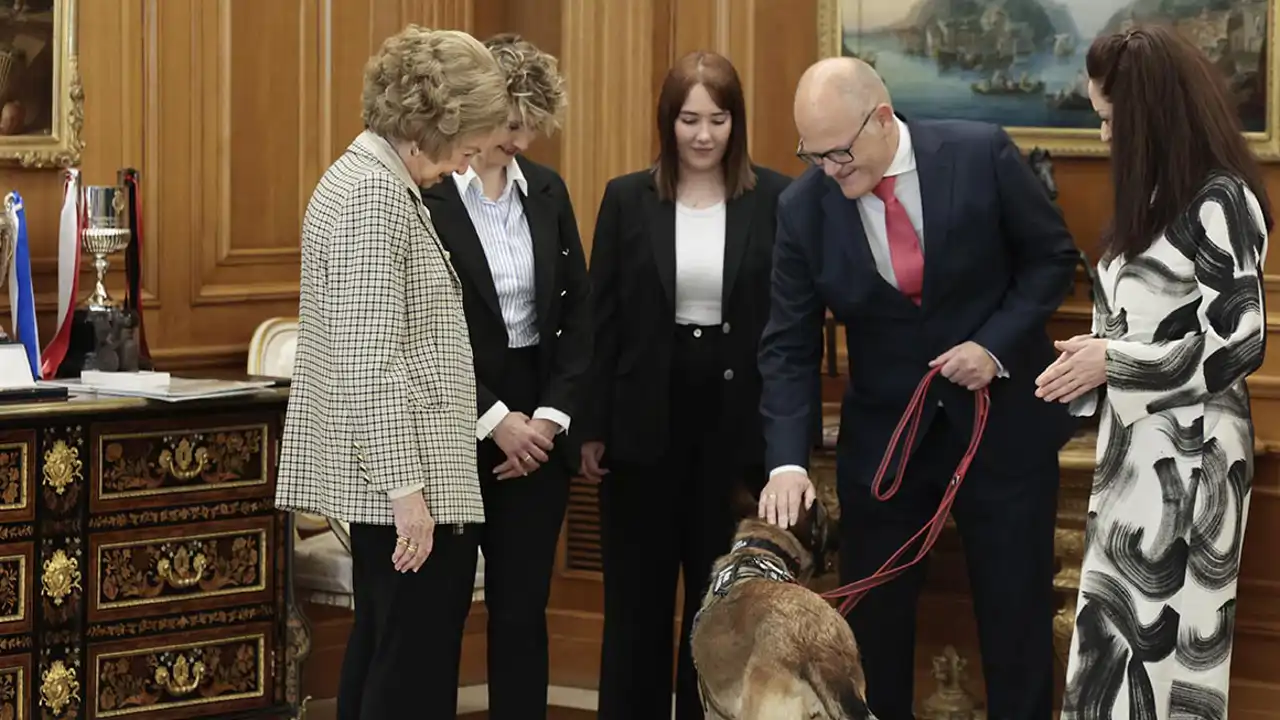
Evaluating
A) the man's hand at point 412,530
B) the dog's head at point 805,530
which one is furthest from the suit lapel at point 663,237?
the man's hand at point 412,530

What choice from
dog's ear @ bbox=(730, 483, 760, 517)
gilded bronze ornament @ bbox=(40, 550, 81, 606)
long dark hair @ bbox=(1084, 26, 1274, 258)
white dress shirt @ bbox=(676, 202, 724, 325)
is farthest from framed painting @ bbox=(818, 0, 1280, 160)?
gilded bronze ornament @ bbox=(40, 550, 81, 606)

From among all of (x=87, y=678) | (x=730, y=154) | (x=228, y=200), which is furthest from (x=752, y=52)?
(x=87, y=678)

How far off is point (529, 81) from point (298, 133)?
148cm

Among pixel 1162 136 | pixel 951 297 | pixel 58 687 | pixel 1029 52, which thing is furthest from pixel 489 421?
pixel 1029 52

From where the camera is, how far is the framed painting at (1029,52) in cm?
488

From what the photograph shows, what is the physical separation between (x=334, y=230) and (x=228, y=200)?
1.98m

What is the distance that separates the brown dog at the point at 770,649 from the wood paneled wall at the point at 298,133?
2130mm

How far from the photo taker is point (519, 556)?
381 centimetres

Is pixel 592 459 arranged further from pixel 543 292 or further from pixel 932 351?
pixel 932 351

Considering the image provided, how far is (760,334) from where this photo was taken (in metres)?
4.23

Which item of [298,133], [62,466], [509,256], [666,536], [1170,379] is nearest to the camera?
[1170,379]

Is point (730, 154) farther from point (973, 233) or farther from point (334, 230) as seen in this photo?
point (334, 230)

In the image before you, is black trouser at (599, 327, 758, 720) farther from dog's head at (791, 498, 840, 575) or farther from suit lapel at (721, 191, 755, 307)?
dog's head at (791, 498, 840, 575)

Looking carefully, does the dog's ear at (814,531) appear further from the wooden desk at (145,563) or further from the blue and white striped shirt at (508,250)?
the wooden desk at (145,563)
